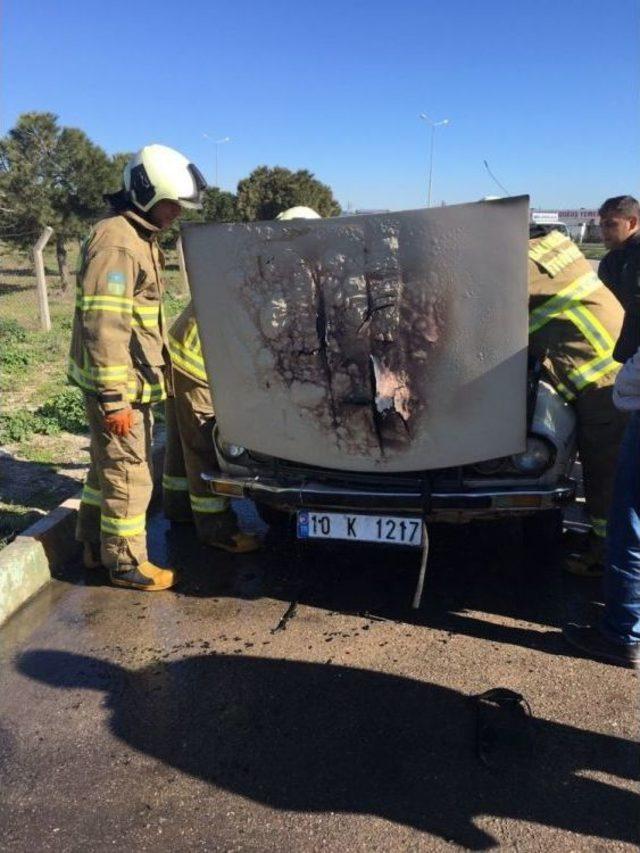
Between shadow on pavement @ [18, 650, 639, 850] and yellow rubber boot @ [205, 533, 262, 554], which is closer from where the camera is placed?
shadow on pavement @ [18, 650, 639, 850]

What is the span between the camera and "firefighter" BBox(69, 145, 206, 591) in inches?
140

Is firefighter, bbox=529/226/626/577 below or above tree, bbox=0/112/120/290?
below

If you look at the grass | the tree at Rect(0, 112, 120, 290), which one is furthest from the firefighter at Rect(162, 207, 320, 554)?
the tree at Rect(0, 112, 120, 290)

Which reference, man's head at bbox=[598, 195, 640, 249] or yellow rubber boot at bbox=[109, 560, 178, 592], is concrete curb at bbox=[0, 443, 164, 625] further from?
man's head at bbox=[598, 195, 640, 249]

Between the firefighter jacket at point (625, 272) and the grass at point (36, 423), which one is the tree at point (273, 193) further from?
the firefighter jacket at point (625, 272)

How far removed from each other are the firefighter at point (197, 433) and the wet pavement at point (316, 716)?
0.31m

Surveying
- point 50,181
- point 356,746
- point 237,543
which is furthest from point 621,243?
point 50,181

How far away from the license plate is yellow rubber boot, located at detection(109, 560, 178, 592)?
880 mm

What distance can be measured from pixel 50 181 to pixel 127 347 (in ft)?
67.6

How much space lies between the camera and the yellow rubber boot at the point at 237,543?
14.0 ft

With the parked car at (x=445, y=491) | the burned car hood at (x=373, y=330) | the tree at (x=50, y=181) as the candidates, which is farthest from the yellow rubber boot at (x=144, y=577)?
the tree at (x=50, y=181)

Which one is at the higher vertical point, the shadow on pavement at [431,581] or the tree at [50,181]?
the tree at [50,181]

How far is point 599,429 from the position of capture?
A: 3.41 metres

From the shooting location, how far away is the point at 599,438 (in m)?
3.42
